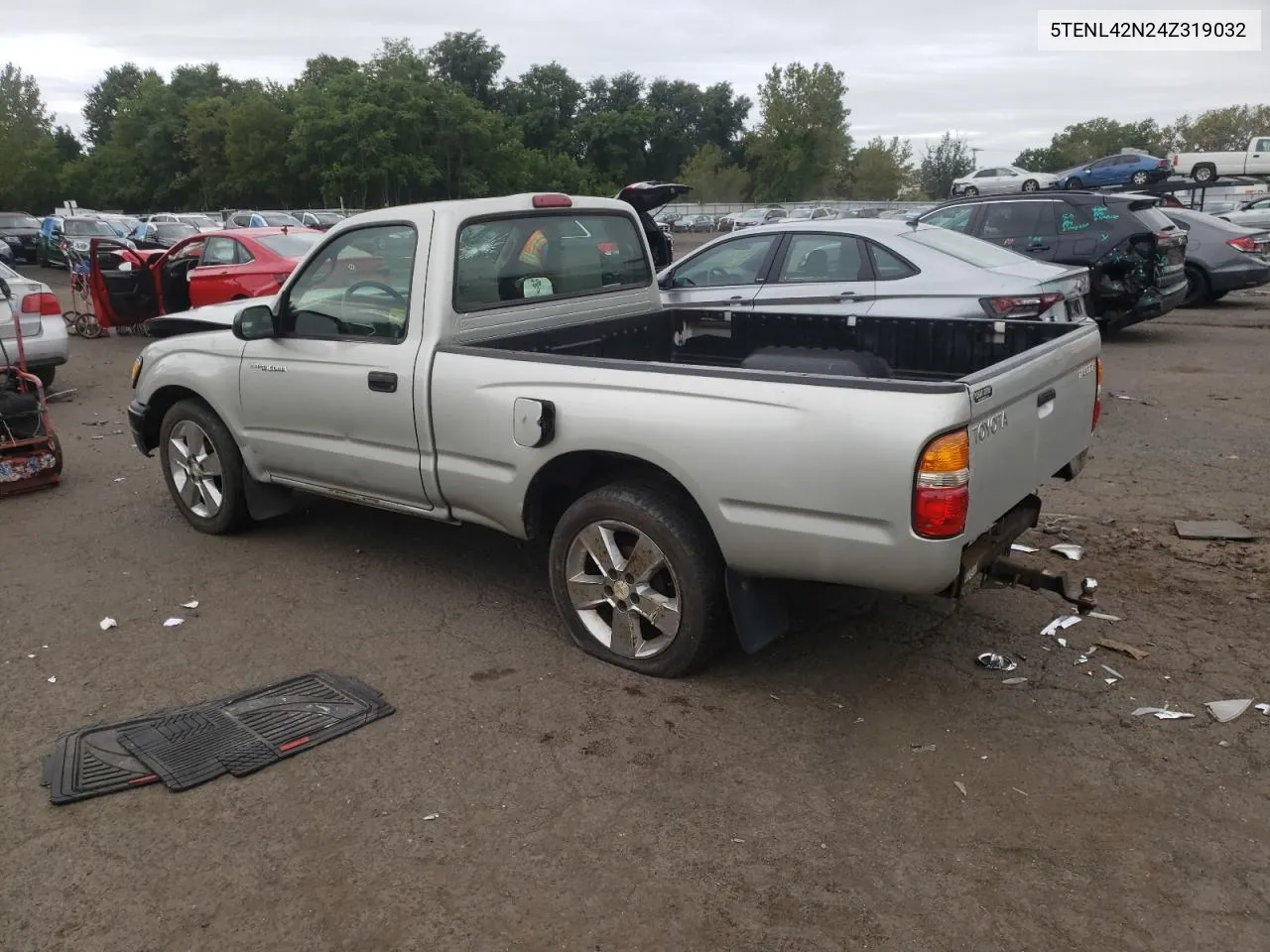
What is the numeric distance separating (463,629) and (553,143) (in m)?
80.3

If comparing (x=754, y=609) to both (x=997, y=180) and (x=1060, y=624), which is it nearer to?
(x=1060, y=624)

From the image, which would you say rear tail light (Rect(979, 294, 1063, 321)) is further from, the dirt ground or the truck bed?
the truck bed

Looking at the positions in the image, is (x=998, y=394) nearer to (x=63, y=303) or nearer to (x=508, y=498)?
(x=508, y=498)

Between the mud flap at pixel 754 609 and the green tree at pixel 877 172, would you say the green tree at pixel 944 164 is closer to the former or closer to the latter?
the green tree at pixel 877 172

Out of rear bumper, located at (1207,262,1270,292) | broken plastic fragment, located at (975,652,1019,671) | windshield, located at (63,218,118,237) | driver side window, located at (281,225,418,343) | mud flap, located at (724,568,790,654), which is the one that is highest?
windshield, located at (63,218,118,237)

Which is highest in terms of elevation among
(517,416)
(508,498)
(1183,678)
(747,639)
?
(517,416)

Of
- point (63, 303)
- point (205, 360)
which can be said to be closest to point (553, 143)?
point (63, 303)

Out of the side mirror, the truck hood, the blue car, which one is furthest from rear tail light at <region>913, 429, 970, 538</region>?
the blue car

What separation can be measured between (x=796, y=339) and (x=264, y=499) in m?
3.14

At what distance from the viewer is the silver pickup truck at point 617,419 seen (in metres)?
3.41

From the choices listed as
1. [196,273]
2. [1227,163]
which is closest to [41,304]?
[196,273]

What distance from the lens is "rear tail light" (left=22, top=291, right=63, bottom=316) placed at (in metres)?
10.1

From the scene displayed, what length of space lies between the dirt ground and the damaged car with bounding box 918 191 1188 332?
19.9ft

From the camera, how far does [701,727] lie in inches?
151
